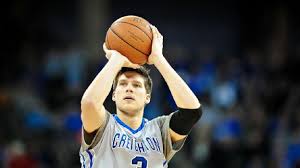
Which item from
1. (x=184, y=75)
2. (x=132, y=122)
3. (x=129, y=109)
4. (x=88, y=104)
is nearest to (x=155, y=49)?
(x=129, y=109)

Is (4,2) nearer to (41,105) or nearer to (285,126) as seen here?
(41,105)

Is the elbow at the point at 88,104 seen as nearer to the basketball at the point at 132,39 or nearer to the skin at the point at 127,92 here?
the skin at the point at 127,92

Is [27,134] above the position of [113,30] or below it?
→ below

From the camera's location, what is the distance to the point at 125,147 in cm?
523

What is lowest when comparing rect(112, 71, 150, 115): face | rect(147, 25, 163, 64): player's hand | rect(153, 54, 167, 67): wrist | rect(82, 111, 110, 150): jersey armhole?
rect(82, 111, 110, 150): jersey armhole

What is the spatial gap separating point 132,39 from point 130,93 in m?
0.41

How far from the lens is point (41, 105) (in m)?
15.3

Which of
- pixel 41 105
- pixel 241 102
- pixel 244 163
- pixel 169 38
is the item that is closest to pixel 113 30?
pixel 244 163

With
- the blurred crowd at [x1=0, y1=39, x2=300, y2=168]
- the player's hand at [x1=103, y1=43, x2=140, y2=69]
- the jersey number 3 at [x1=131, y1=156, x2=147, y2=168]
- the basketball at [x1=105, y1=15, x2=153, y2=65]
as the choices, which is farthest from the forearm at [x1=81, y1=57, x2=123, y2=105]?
the blurred crowd at [x1=0, y1=39, x2=300, y2=168]

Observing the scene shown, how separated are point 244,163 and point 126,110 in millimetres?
7297

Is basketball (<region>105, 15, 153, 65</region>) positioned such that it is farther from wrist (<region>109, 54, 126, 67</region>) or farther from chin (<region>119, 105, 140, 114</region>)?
chin (<region>119, 105, 140, 114</region>)

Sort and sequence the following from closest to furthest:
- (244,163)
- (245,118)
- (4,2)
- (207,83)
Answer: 1. (244,163)
2. (245,118)
3. (207,83)
4. (4,2)

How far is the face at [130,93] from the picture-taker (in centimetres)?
529

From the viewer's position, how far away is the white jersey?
5.20m
